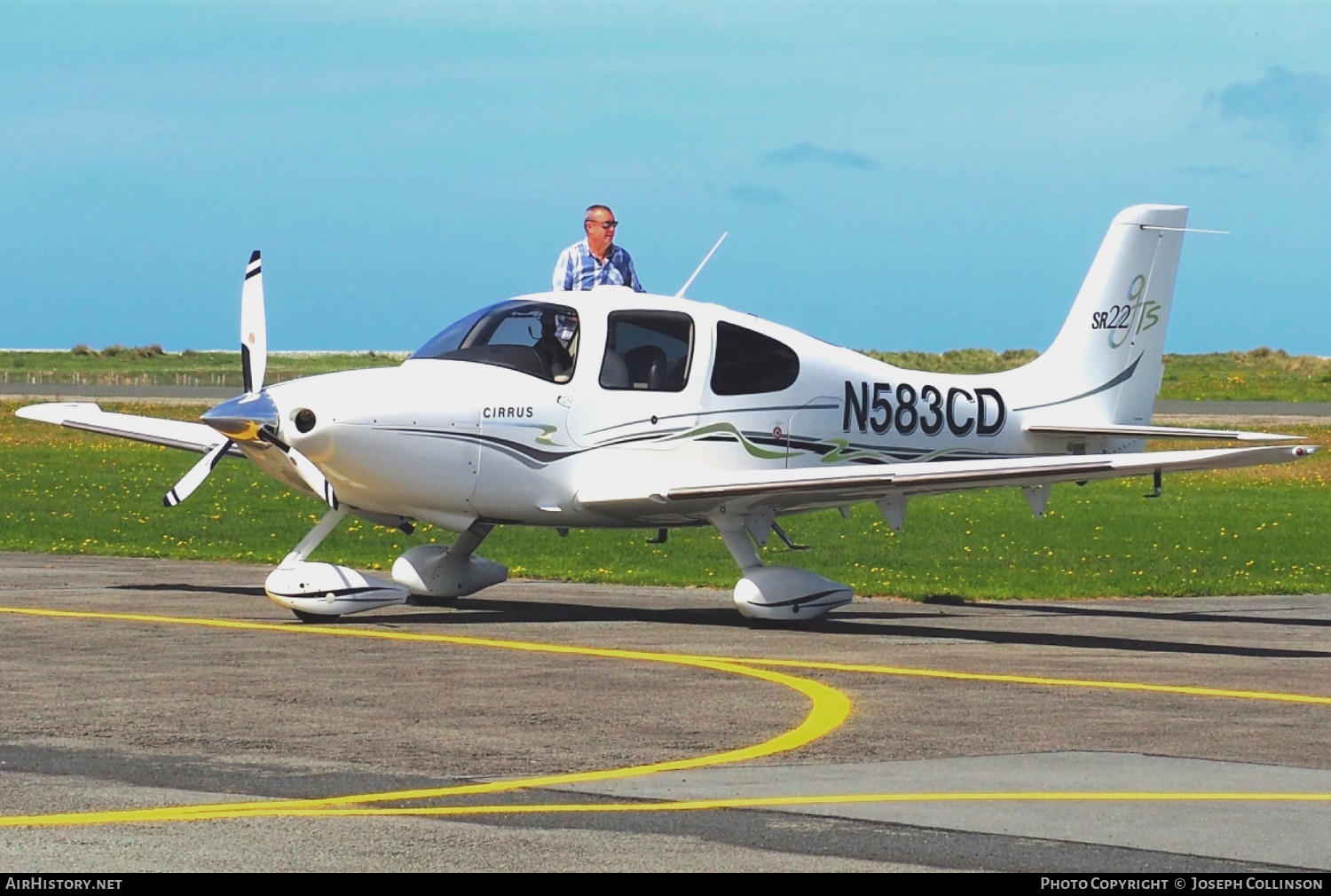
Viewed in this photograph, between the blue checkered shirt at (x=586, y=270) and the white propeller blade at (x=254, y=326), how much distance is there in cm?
296

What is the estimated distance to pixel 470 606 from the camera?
1853 centimetres

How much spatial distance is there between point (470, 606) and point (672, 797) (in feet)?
33.1

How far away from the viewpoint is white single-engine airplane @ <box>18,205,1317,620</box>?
1609 centimetres

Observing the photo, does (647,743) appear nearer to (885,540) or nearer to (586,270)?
(586,270)

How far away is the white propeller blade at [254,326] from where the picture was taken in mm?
16797

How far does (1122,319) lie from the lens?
21.0 m

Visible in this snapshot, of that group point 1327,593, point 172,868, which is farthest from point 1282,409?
point 172,868

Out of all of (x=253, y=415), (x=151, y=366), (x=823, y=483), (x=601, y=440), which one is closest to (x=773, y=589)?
(x=823, y=483)

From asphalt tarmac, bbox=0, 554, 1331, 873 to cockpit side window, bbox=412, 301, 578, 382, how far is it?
2.17m

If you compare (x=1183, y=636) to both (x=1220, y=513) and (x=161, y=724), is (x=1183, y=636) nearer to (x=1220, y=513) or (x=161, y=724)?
(x=161, y=724)

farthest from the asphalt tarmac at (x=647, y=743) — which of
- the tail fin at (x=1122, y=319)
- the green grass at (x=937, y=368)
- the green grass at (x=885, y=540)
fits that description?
the green grass at (x=937, y=368)

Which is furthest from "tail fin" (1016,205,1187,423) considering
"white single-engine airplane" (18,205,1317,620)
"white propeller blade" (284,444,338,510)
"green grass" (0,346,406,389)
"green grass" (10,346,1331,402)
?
"green grass" (0,346,406,389)

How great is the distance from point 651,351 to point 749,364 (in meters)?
0.95

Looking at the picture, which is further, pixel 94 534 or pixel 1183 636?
pixel 94 534
